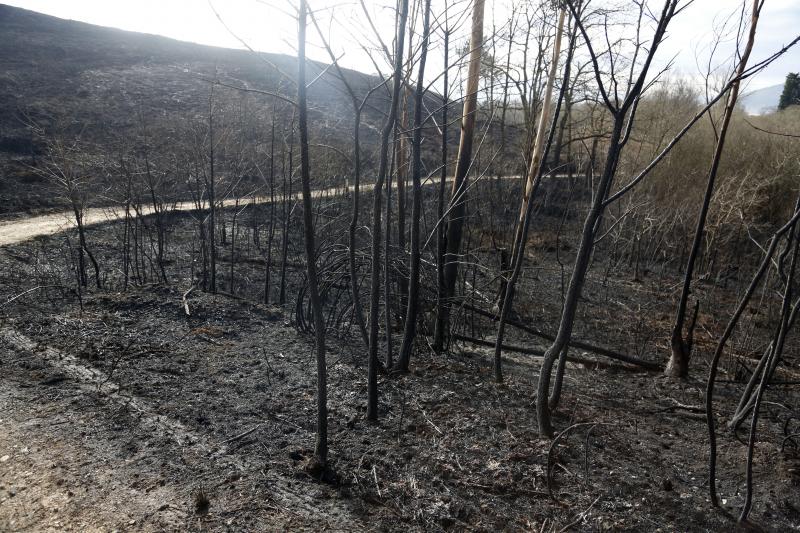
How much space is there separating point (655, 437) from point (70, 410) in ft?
12.1

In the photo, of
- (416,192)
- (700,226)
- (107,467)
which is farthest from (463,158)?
(107,467)

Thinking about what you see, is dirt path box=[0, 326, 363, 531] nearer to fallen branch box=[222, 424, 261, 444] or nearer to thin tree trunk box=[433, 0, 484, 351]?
fallen branch box=[222, 424, 261, 444]

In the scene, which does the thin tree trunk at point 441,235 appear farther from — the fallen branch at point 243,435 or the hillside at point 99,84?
the hillside at point 99,84

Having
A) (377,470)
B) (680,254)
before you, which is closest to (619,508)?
(377,470)

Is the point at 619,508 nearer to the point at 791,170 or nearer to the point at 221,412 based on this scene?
the point at 221,412

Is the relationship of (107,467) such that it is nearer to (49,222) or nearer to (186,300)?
(186,300)

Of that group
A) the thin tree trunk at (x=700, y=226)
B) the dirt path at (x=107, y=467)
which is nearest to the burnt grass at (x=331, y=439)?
the dirt path at (x=107, y=467)

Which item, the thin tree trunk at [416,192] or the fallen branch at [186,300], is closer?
the thin tree trunk at [416,192]

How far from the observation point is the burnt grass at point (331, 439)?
2.80 m

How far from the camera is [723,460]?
337 cm

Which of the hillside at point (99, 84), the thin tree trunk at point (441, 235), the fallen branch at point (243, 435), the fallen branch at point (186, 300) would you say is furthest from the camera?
the hillside at point (99, 84)

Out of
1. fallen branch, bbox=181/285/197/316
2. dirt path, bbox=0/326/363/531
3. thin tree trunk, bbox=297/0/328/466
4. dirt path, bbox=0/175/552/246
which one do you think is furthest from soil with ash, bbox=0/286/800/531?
dirt path, bbox=0/175/552/246

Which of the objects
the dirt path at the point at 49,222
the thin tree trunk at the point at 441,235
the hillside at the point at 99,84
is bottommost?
the dirt path at the point at 49,222

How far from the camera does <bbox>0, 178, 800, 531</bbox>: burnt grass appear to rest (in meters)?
2.80
